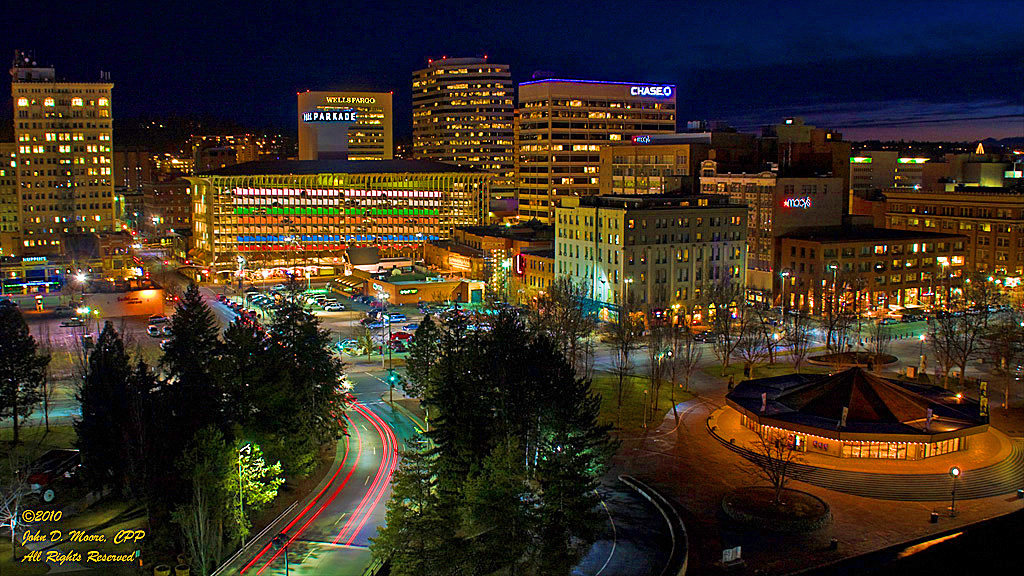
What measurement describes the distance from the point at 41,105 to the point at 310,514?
120 m

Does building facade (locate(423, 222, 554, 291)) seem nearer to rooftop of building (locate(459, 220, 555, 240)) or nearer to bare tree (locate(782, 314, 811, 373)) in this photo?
rooftop of building (locate(459, 220, 555, 240))

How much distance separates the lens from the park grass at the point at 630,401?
50531 millimetres

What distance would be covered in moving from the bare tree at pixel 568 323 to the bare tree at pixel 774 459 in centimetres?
1544

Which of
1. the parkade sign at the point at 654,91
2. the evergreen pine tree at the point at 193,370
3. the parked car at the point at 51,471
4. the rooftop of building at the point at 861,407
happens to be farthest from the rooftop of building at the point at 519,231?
the parked car at the point at 51,471

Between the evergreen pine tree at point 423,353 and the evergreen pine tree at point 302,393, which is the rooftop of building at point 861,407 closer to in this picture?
the evergreen pine tree at point 423,353

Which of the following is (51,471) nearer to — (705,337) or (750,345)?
(750,345)

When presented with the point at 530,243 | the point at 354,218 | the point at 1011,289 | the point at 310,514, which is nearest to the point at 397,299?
the point at 530,243

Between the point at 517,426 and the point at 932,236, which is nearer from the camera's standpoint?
the point at 517,426

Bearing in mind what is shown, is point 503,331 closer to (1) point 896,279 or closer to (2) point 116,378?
(2) point 116,378

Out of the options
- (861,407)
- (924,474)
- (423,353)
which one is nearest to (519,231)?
(423,353)

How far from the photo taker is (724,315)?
2736 inches

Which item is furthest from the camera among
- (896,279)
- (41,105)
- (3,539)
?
(41,105)

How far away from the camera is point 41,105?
436ft

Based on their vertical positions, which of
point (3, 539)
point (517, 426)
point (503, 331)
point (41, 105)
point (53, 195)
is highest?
point (41, 105)
